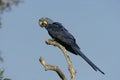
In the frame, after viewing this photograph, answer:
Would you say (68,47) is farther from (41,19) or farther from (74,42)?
(41,19)

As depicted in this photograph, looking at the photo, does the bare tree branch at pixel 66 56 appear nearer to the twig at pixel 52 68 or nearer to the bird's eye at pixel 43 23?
the twig at pixel 52 68

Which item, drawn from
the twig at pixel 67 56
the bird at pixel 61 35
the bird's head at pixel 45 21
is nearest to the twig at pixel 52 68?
the twig at pixel 67 56

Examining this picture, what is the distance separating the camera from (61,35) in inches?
452


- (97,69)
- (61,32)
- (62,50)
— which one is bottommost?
(97,69)

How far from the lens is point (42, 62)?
385 inches

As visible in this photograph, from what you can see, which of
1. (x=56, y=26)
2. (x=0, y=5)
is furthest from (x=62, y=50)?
(x=0, y=5)

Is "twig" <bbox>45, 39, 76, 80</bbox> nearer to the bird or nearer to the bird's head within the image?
the bird

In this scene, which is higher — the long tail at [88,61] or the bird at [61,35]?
the bird at [61,35]

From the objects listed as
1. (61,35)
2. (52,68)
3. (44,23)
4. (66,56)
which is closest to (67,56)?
(66,56)

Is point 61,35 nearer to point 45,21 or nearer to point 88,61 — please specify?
point 45,21

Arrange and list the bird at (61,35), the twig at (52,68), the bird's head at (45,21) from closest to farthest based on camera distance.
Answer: the twig at (52,68) < the bird at (61,35) < the bird's head at (45,21)

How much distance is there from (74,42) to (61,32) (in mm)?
432

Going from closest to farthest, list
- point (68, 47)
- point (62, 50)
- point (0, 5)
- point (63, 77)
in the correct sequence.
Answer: point (63, 77), point (62, 50), point (68, 47), point (0, 5)

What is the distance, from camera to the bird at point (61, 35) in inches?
436
